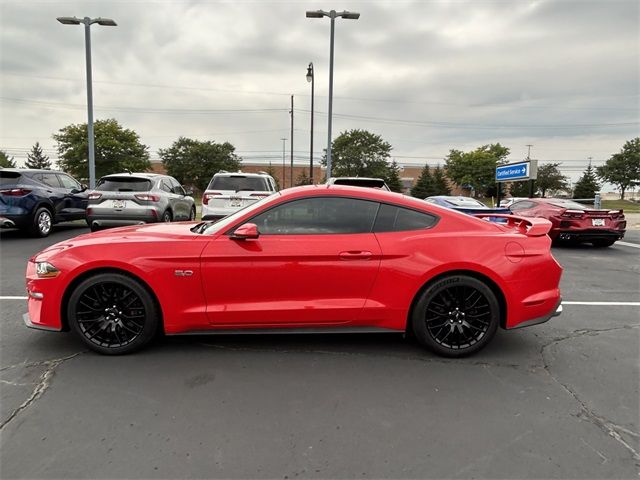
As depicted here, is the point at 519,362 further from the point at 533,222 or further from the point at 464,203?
the point at 464,203

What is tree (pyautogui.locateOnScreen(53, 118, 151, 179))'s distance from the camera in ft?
166

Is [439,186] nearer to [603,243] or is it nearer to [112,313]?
[603,243]

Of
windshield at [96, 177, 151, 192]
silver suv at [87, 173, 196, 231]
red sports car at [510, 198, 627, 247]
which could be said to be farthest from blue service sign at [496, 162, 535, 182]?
windshield at [96, 177, 151, 192]

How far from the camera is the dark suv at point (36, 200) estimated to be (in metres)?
9.43

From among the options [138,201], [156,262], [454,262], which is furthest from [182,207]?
[454,262]

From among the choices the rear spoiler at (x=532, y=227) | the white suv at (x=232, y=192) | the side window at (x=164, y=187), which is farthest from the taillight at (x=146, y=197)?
the rear spoiler at (x=532, y=227)

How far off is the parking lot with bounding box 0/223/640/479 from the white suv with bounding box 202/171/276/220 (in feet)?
18.0

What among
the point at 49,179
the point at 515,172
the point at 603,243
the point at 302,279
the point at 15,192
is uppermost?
the point at 515,172

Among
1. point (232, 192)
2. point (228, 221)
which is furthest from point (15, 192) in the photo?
point (228, 221)

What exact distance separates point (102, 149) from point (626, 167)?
68041mm

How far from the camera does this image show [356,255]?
345 cm

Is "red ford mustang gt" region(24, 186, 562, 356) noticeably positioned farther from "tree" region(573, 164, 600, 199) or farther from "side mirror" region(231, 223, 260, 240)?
"tree" region(573, 164, 600, 199)

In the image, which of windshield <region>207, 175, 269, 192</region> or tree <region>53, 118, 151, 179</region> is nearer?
windshield <region>207, 175, 269, 192</region>

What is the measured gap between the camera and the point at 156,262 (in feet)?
11.2
